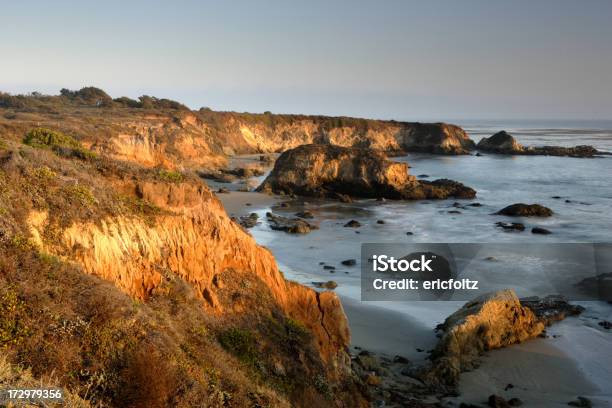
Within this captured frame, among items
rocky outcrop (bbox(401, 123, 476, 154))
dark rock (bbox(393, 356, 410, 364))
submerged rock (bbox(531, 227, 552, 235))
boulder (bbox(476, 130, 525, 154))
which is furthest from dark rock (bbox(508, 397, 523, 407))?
boulder (bbox(476, 130, 525, 154))

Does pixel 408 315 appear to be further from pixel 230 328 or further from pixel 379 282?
pixel 230 328

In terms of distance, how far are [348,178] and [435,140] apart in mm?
60907

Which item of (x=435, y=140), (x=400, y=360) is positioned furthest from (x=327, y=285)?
(x=435, y=140)

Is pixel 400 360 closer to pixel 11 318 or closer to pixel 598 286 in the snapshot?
pixel 11 318

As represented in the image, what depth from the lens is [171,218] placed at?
12398 millimetres

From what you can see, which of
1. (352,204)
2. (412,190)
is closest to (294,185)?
(352,204)

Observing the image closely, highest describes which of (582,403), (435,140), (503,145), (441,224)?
(435,140)

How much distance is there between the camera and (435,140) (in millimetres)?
112438

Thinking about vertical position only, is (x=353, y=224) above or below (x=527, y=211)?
below

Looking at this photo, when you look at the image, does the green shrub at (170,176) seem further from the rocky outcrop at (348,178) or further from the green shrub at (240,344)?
the rocky outcrop at (348,178)

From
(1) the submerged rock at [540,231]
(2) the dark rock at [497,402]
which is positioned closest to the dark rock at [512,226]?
(1) the submerged rock at [540,231]

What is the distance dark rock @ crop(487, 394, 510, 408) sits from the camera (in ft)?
49.4

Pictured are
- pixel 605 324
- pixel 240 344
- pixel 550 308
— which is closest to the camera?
pixel 240 344

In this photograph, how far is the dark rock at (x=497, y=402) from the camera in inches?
593
